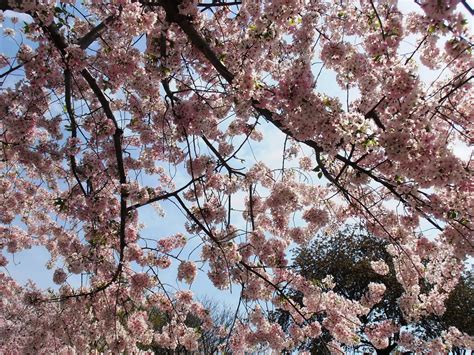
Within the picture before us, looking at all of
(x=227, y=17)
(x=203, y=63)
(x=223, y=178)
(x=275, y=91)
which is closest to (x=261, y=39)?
(x=275, y=91)

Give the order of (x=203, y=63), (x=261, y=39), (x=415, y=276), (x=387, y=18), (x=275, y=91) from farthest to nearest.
A: 1. (x=415, y=276)
2. (x=203, y=63)
3. (x=387, y=18)
4. (x=261, y=39)
5. (x=275, y=91)

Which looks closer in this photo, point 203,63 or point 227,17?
point 203,63

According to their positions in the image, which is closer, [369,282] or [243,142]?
[243,142]

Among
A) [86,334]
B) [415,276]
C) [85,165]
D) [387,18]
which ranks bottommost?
[415,276]

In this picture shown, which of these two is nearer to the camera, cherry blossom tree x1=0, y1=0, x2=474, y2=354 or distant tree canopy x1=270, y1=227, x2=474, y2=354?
cherry blossom tree x1=0, y1=0, x2=474, y2=354

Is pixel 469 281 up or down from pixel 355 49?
up

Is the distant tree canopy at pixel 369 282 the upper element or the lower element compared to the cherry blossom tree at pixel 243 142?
upper

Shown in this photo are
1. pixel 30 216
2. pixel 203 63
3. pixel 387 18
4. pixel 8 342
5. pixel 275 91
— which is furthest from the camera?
pixel 30 216

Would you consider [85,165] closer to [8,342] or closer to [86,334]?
Result: [86,334]

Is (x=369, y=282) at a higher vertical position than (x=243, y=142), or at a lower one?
higher

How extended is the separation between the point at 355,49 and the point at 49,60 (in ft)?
8.59

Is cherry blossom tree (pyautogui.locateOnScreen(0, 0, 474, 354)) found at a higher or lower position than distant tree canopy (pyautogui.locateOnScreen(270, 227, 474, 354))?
lower

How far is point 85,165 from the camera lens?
471 centimetres

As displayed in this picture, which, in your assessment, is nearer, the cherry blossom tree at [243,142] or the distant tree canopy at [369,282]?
the cherry blossom tree at [243,142]
